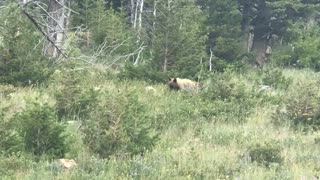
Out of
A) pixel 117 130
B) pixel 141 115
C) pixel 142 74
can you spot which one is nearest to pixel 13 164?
pixel 117 130

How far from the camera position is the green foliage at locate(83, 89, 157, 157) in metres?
6.88

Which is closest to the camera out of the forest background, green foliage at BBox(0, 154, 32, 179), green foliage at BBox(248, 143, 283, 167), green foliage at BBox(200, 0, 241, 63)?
green foliage at BBox(0, 154, 32, 179)

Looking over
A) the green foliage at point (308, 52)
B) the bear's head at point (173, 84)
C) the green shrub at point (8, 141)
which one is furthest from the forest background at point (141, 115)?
the green foliage at point (308, 52)

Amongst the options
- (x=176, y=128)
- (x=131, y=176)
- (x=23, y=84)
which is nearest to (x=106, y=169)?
(x=131, y=176)

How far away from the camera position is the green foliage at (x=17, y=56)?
11078 millimetres

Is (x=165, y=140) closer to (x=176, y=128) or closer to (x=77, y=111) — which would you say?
(x=176, y=128)

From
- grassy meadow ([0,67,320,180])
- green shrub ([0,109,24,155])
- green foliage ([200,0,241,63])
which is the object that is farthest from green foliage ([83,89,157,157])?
green foliage ([200,0,241,63])

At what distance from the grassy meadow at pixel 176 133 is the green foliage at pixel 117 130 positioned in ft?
0.05

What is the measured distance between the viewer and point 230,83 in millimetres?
12211

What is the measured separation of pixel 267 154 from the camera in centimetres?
716

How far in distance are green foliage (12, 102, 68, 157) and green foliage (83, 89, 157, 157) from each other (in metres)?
0.40

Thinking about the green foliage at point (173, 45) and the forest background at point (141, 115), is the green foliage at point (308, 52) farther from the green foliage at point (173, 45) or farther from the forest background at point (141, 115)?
the green foliage at point (173, 45)

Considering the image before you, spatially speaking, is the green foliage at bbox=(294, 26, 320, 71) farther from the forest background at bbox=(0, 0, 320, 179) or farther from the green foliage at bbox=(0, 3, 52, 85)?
the green foliage at bbox=(0, 3, 52, 85)

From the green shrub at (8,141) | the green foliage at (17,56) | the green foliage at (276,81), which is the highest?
the green foliage at (17,56)
